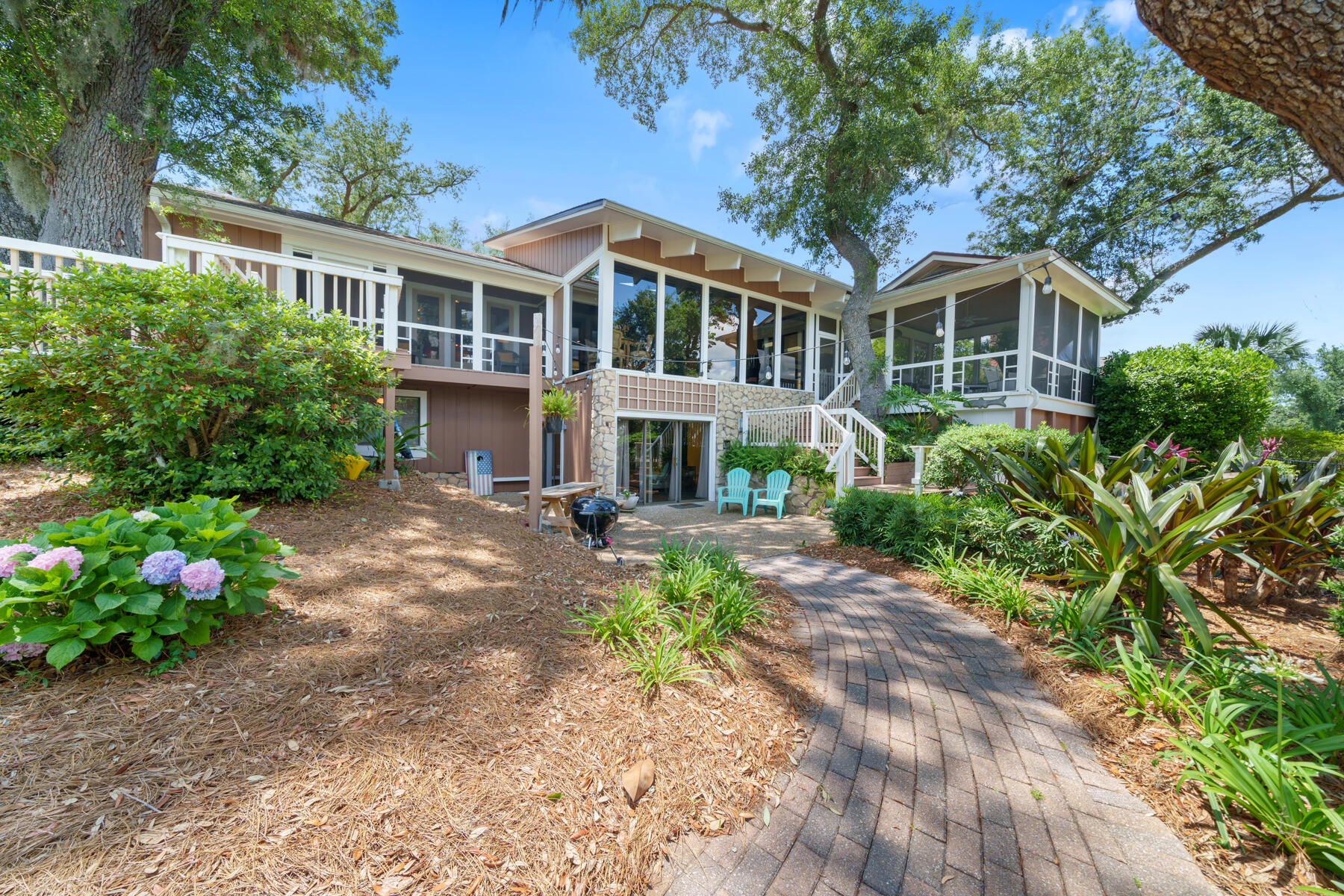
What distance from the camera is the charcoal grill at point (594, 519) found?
5.67 metres

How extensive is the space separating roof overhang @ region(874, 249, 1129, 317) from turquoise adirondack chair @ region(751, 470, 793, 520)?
6.54m

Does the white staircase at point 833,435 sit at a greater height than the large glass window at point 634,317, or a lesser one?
lesser

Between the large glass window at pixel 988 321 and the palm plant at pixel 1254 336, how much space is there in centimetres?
637

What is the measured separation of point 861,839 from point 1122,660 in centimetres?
175

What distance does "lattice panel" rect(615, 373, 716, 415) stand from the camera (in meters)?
9.52

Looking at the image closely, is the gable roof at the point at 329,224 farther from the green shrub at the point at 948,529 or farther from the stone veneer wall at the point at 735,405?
the green shrub at the point at 948,529

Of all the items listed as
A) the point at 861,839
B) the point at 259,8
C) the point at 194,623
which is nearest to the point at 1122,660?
the point at 861,839

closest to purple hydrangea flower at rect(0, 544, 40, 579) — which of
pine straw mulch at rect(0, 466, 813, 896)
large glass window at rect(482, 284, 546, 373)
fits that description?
pine straw mulch at rect(0, 466, 813, 896)

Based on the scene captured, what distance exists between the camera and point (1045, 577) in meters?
3.82

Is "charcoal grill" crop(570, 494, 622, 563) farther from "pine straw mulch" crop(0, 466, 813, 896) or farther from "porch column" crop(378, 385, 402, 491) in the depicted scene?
"pine straw mulch" crop(0, 466, 813, 896)

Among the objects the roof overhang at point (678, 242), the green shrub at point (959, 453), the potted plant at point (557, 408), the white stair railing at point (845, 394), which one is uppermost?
the roof overhang at point (678, 242)

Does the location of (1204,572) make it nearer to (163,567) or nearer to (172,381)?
(163,567)

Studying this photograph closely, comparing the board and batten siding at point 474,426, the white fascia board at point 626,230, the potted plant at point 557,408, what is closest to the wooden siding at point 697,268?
the white fascia board at point 626,230

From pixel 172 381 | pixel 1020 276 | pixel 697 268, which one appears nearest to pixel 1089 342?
pixel 1020 276
